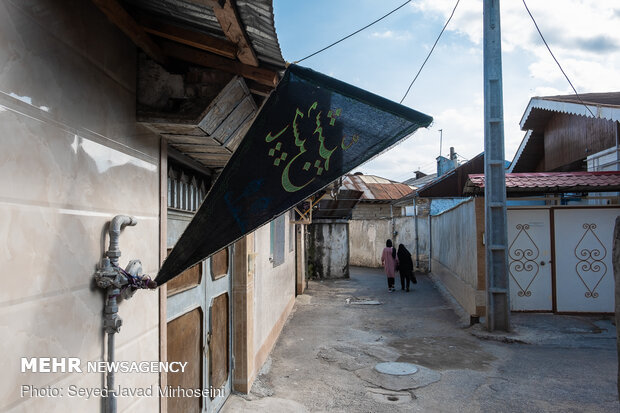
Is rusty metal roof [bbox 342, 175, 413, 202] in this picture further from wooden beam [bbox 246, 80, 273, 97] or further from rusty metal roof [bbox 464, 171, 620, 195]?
wooden beam [bbox 246, 80, 273, 97]

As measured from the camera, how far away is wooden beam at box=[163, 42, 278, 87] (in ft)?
8.16

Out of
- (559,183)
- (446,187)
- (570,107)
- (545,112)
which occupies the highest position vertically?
(545,112)

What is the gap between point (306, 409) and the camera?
4723mm

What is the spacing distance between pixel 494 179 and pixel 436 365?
11.5 ft

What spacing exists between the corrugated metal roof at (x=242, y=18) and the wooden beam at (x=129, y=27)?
0.12m

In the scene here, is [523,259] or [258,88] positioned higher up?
[258,88]

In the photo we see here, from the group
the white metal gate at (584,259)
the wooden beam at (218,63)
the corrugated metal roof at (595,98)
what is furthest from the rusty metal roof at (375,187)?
the wooden beam at (218,63)

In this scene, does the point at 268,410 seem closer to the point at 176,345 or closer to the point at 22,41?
the point at 176,345

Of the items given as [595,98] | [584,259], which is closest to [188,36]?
[584,259]

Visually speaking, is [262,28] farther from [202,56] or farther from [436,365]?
[436,365]

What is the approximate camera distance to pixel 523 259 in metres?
8.67

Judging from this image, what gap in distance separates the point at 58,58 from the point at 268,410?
396 cm

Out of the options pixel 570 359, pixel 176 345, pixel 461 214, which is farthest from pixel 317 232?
pixel 176 345

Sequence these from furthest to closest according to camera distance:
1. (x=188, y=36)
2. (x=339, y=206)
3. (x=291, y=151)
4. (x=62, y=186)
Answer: (x=339, y=206)
(x=188, y=36)
(x=291, y=151)
(x=62, y=186)
